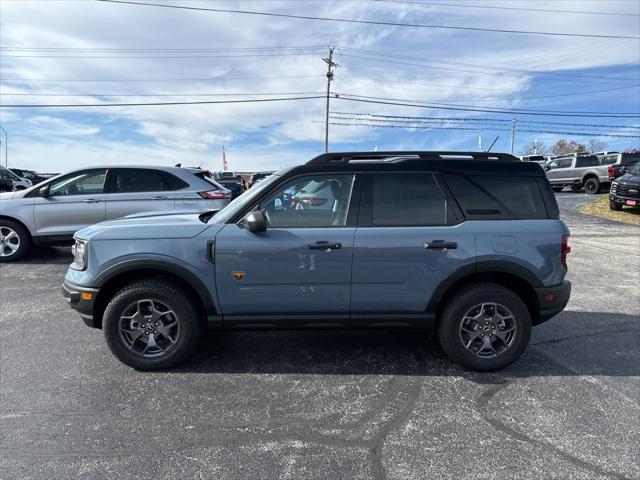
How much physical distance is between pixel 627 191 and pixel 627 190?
0.11ft

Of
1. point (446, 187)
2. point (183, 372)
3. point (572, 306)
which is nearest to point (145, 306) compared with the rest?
point (183, 372)

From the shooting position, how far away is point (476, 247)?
137 inches

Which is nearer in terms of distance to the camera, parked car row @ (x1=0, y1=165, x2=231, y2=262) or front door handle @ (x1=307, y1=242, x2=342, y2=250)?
front door handle @ (x1=307, y1=242, x2=342, y2=250)

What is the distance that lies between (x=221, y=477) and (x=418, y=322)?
1.94m

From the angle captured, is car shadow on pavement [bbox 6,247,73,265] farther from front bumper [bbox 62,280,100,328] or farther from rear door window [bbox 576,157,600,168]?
rear door window [bbox 576,157,600,168]

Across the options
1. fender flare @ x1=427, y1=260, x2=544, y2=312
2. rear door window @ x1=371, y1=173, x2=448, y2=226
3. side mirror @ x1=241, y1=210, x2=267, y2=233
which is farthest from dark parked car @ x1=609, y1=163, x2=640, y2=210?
side mirror @ x1=241, y1=210, x2=267, y2=233

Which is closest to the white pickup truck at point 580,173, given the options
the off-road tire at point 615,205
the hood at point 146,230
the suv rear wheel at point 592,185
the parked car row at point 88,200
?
the suv rear wheel at point 592,185

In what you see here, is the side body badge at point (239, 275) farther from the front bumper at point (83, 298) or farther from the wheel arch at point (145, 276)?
the front bumper at point (83, 298)

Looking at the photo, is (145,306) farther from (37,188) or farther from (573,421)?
(37,188)

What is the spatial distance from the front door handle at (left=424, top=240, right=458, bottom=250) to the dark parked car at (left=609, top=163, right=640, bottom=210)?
560 inches

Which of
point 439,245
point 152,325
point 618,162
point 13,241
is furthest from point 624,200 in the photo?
point 13,241

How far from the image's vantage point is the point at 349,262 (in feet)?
11.2

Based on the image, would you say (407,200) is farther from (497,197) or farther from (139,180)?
(139,180)

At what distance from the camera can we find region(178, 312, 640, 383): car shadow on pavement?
366 centimetres
